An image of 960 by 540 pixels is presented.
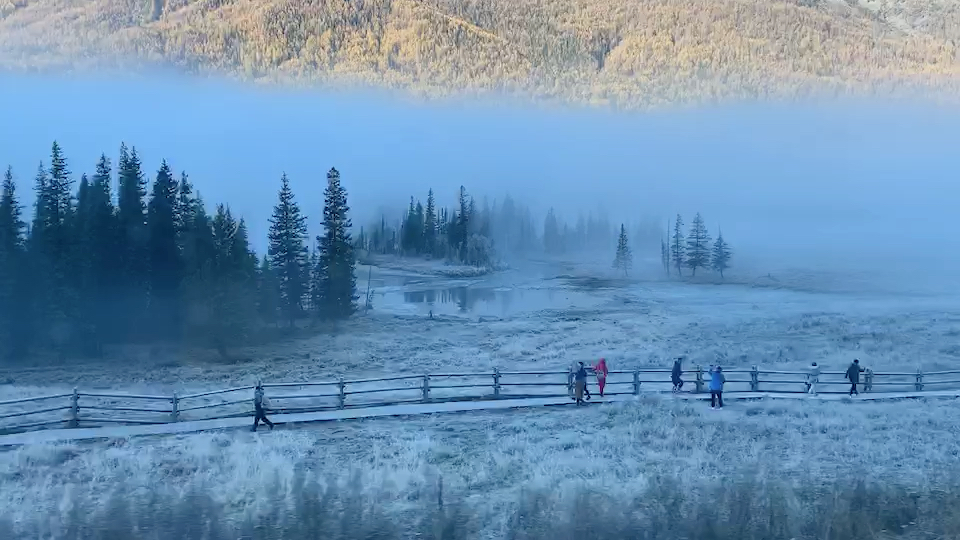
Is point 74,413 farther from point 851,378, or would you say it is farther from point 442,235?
point 442,235

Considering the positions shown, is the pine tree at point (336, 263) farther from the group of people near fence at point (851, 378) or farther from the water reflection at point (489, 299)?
the group of people near fence at point (851, 378)

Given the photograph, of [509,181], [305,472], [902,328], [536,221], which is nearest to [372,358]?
[305,472]

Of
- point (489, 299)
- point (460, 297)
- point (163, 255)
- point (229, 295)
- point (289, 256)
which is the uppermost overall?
point (163, 255)

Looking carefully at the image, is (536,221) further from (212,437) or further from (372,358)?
(212,437)

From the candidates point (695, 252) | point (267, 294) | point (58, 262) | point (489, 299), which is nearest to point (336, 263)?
point (267, 294)

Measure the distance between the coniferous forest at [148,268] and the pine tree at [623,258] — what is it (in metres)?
27.5

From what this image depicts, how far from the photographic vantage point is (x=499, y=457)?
58.2 ft

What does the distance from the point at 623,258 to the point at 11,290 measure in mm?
45597

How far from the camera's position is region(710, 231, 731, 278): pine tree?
226 feet

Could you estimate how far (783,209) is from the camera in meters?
102

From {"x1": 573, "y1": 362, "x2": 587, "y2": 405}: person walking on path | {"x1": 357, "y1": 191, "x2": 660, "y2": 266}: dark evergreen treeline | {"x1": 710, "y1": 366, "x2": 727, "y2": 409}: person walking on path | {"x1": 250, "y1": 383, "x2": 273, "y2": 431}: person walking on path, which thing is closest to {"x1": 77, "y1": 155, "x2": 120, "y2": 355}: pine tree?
{"x1": 357, "y1": 191, "x2": 660, "y2": 266}: dark evergreen treeline

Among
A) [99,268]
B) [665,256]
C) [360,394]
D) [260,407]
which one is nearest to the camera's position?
[260,407]

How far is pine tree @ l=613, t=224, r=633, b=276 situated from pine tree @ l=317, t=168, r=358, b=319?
26.6 meters

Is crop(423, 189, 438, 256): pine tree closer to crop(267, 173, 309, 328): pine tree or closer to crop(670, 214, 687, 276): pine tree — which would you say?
crop(670, 214, 687, 276): pine tree
